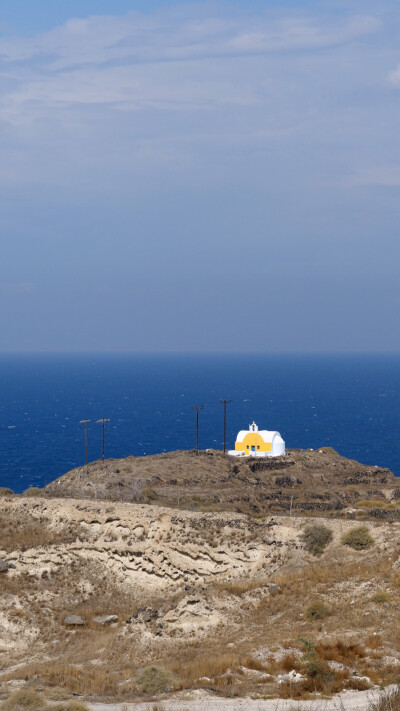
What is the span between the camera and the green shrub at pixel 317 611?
30.4 m

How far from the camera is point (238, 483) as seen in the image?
70.4 meters

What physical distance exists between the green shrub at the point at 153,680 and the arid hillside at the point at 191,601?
0.05 m

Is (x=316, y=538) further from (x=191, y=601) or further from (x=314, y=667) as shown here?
(x=314, y=667)

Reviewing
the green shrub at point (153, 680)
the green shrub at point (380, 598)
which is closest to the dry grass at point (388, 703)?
the green shrub at point (153, 680)

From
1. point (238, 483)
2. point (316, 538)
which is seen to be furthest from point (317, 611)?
point (238, 483)

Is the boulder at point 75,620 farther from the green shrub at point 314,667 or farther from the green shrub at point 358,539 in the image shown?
the green shrub at point 358,539

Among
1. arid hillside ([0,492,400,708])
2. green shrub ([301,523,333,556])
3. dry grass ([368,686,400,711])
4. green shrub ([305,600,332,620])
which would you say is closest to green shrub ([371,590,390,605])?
arid hillside ([0,492,400,708])

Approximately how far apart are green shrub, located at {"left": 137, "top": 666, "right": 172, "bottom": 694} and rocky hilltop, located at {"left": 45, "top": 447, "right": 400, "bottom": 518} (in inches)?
1131

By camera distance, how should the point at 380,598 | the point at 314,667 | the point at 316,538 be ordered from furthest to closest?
the point at 316,538, the point at 380,598, the point at 314,667

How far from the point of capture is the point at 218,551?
3838 centimetres

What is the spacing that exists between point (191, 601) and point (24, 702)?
1403cm

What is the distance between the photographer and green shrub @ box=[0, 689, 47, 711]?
64.9ft

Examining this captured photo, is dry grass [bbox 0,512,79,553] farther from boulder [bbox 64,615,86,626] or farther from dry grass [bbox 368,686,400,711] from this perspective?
dry grass [bbox 368,686,400,711]

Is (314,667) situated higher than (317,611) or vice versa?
(314,667)
